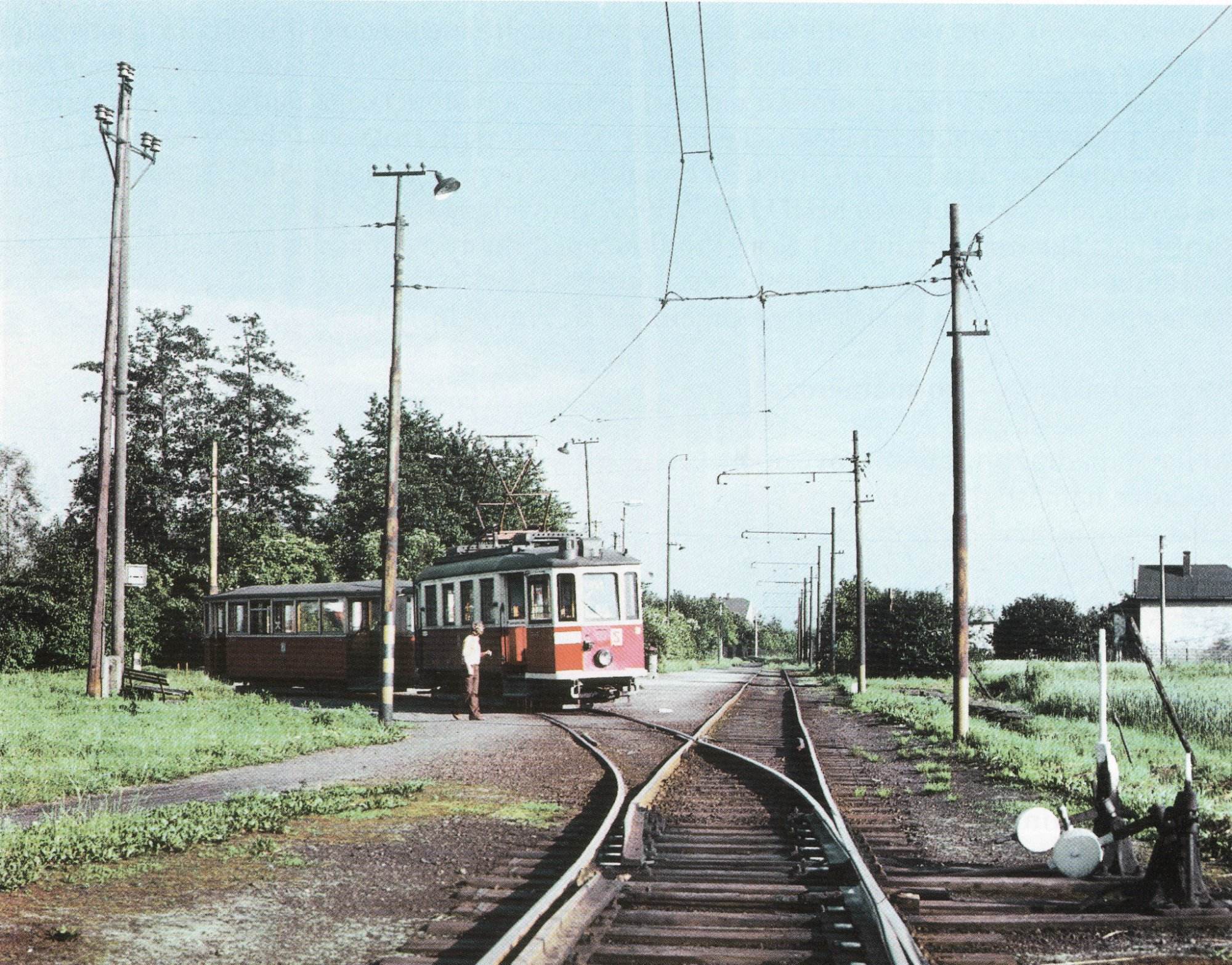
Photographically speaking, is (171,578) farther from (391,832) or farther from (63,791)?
(391,832)

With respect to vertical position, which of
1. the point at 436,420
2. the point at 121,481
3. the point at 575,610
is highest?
the point at 436,420

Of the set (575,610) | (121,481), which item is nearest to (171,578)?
(121,481)

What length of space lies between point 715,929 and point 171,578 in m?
45.6

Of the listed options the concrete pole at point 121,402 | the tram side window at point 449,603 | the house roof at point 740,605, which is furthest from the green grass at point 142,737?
the house roof at point 740,605

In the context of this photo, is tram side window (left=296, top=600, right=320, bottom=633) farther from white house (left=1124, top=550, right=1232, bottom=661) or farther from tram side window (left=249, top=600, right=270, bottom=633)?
white house (left=1124, top=550, right=1232, bottom=661)

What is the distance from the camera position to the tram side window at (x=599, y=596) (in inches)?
839

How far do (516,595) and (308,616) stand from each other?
311 inches

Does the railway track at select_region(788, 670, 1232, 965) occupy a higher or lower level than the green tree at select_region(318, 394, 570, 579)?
lower

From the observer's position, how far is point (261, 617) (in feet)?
96.6

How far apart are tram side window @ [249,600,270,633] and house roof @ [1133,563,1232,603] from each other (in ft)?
205

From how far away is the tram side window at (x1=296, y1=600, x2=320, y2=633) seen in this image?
89.4 feet

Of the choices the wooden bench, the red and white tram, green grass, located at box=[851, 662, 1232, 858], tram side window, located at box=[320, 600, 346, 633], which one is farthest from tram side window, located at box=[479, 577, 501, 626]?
green grass, located at box=[851, 662, 1232, 858]

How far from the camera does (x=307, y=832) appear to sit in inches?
348

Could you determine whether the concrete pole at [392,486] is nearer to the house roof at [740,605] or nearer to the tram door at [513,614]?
the tram door at [513,614]
